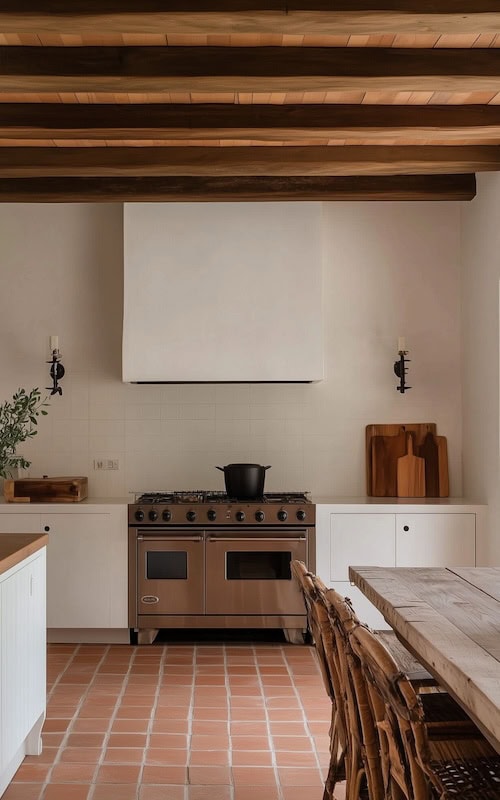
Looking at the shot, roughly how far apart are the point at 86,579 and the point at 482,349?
9.72 ft

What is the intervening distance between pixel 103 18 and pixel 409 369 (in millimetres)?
3687

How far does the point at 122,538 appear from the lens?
5699 millimetres

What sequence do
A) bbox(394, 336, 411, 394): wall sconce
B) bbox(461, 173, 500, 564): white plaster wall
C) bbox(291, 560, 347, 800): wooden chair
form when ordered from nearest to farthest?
1. bbox(291, 560, 347, 800): wooden chair
2. bbox(461, 173, 500, 564): white plaster wall
3. bbox(394, 336, 411, 394): wall sconce

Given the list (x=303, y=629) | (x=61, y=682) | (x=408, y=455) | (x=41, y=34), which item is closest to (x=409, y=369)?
(x=408, y=455)

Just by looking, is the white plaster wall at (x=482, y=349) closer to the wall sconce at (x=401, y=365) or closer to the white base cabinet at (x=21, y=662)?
the wall sconce at (x=401, y=365)

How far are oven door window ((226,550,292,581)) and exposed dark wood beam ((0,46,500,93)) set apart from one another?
9.71 feet

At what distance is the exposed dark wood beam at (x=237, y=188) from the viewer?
5840mm

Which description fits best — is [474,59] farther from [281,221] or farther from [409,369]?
[409,369]

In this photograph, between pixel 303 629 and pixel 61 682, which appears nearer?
pixel 61 682

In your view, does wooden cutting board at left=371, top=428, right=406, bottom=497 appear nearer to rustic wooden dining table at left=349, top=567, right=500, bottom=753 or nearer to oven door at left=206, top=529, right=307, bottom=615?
oven door at left=206, top=529, right=307, bottom=615

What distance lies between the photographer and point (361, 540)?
18.7 ft

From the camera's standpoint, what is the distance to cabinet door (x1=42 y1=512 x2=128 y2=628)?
569 cm

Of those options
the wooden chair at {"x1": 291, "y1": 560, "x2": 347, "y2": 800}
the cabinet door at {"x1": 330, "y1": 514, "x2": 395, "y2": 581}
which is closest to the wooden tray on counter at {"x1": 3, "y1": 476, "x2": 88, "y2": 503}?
the cabinet door at {"x1": 330, "y1": 514, "x2": 395, "y2": 581}

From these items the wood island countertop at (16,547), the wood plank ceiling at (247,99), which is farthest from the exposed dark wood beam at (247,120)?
the wood island countertop at (16,547)
